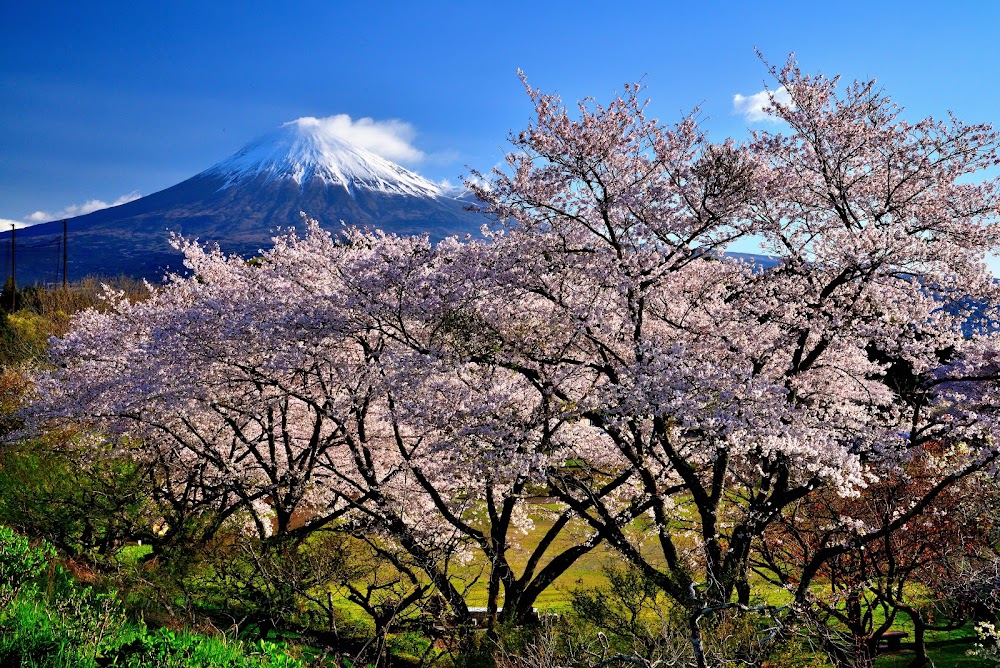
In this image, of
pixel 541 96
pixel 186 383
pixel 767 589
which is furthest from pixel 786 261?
pixel 186 383

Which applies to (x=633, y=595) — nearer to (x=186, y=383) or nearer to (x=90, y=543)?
(x=186, y=383)

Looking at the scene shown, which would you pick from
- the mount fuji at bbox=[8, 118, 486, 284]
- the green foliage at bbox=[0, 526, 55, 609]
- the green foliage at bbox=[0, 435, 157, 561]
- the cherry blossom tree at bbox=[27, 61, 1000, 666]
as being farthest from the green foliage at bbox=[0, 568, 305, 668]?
the mount fuji at bbox=[8, 118, 486, 284]

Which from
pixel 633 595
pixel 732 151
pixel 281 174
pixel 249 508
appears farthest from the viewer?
pixel 281 174

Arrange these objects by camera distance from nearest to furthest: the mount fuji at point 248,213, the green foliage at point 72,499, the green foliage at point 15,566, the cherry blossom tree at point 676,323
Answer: the green foliage at point 15,566, the cherry blossom tree at point 676,323, the green foliage at point 72,499, the mount fuji at point 248,213

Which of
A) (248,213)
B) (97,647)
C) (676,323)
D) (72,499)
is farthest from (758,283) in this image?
(248,213)

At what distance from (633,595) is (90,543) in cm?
1099

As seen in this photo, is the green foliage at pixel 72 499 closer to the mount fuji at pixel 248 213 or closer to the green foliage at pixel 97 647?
the green foliage at pixel 97 647

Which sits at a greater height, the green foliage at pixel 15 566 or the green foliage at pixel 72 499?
the green foliage at pixel 15 566

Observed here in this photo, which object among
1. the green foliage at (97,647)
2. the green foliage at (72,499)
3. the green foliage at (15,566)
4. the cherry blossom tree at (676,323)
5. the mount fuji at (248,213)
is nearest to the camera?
the green foliage at (97,647)

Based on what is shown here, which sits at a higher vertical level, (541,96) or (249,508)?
(541,96)

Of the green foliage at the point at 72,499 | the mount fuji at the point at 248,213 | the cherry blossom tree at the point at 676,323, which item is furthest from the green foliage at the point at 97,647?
the mount fuji at the point at 248,213

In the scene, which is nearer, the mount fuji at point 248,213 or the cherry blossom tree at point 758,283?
the cherry blossom tree at point 758,283

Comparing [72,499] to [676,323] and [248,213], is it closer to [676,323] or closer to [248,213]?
[676,323]

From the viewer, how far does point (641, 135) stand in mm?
10188
